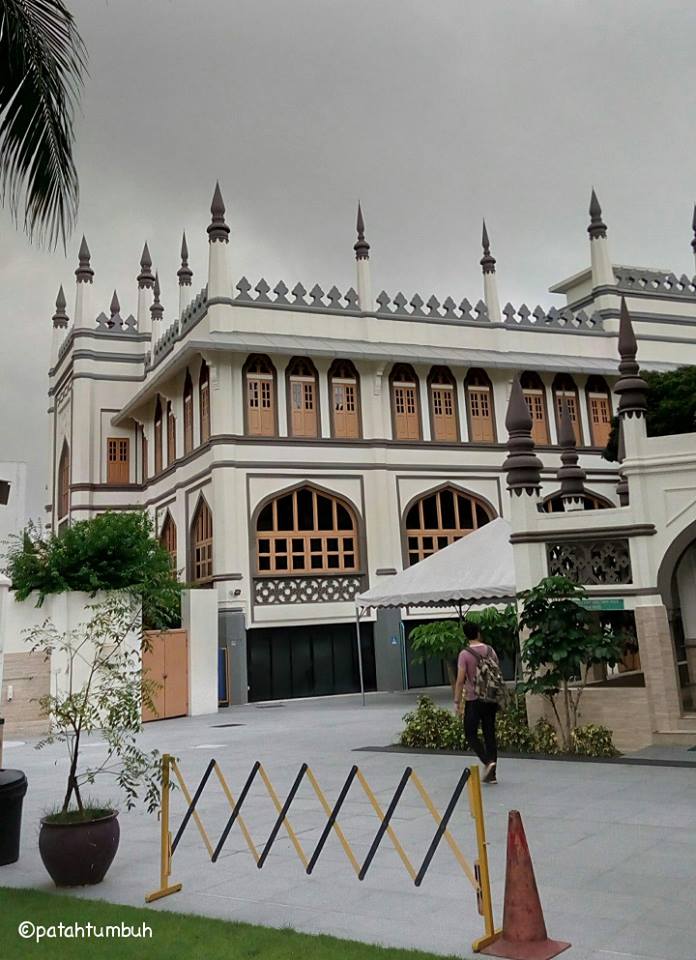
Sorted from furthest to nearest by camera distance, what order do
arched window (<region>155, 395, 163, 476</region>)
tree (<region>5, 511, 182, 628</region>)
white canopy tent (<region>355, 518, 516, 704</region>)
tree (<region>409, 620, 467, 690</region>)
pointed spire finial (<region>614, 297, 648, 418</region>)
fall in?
arched window (<region>155, 395, 163, 476</region>)
tree (<region>409, 620, 467, 690</region>)
tree (<region>5, 511, 182, 628</region>)
white canopy tent (<region>355, 518, 516, 704</region>)
pointed spire finial (<region>614, 297, 648, 418</region>)

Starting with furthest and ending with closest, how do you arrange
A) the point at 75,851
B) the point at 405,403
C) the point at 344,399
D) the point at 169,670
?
the point at 405,403, the point at 344,399, the point at 169,670, the point at 75,851

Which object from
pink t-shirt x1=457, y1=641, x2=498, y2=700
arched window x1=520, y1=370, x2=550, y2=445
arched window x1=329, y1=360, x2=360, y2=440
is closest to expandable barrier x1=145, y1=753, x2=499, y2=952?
pink t-shirt x1=457, y1=641, x2=498, y2=700

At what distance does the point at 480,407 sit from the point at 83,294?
16.4m

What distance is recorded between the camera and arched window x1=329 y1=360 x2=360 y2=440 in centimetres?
2634

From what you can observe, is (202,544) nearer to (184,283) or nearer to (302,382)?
(302,382)

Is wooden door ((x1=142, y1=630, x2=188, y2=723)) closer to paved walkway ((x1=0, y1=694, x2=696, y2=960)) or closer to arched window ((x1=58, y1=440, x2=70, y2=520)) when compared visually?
paved walkway ((x1=0, y1=694, x2=696, y2=960))

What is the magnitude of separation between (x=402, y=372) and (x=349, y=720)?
12.7m

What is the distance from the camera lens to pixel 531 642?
460 inches

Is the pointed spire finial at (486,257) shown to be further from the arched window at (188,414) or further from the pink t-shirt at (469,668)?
the pink t-shirt at (469,668)

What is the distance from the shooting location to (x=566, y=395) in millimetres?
29234

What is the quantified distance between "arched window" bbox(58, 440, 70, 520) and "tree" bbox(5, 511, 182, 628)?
16.1 meters

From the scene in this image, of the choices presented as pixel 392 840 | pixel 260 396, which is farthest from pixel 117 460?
pixel 392 840

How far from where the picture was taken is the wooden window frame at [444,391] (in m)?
27.5

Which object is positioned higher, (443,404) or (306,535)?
(443,404)
